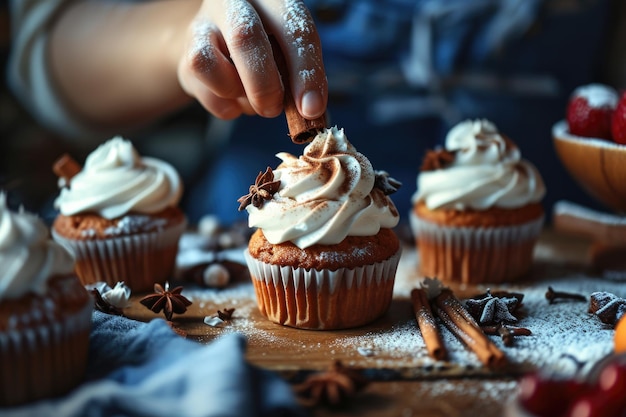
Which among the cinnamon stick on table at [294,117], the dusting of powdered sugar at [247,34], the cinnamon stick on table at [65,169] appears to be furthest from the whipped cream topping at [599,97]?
the cinnamon stick on table at [65,169]

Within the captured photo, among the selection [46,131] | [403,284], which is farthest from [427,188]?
[46,131]

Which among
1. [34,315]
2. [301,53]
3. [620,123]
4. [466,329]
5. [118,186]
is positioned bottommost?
[466,329]

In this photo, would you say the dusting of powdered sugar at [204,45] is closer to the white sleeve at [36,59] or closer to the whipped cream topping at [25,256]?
the whipped cream topping at [25,256]

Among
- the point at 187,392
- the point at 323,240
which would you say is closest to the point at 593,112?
the point at 323,240

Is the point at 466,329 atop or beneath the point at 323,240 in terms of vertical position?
beneath

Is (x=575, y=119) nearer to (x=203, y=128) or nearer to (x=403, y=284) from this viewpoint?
(x=403, y=284)

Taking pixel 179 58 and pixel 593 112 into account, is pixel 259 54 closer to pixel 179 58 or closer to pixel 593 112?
pixel 179 58

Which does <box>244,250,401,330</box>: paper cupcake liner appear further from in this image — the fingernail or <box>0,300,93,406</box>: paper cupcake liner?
<box>0,300,93,406</box>: paper cupcake liner
